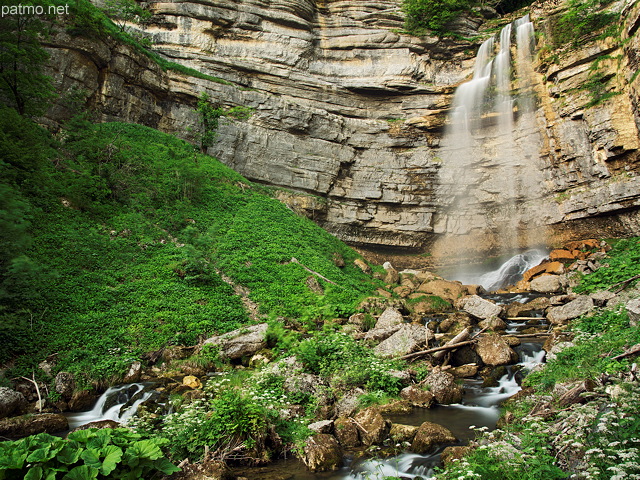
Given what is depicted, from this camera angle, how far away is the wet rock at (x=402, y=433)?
5848 millimetres

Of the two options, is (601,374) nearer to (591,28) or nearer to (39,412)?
(39,412)

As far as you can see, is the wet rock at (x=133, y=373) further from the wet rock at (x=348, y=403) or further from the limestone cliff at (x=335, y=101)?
the limestone cliff at (x=335, y=101)

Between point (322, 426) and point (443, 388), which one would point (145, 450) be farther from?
point (443, 388)

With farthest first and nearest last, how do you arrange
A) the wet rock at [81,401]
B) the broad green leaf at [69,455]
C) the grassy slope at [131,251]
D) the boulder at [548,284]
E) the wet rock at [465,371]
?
the boulder at [548,284] → the grassy slope at [131,251] → the wet rock at [465,371] → the wet rock at [81,401] → the broad green leaf at [69,455]

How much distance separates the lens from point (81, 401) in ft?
25.9

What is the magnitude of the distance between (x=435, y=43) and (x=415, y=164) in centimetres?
981

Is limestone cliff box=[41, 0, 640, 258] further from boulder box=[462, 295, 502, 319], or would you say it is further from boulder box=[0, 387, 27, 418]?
boulder box=[0, 387, 27, 418]

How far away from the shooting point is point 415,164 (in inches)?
1069

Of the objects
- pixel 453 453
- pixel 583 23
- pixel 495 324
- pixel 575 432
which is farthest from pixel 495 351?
pixel 583 23

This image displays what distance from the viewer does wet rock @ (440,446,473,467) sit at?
16.1ft

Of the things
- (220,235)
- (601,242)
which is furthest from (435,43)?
(220,235)

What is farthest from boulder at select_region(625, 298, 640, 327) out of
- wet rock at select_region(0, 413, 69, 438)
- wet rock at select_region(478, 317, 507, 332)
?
wet rock at select_region(0, 413, 69, 438)

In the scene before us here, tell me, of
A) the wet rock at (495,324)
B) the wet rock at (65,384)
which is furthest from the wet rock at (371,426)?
the wet rock at (495,324)

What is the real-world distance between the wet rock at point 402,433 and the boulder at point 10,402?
23.7ft
